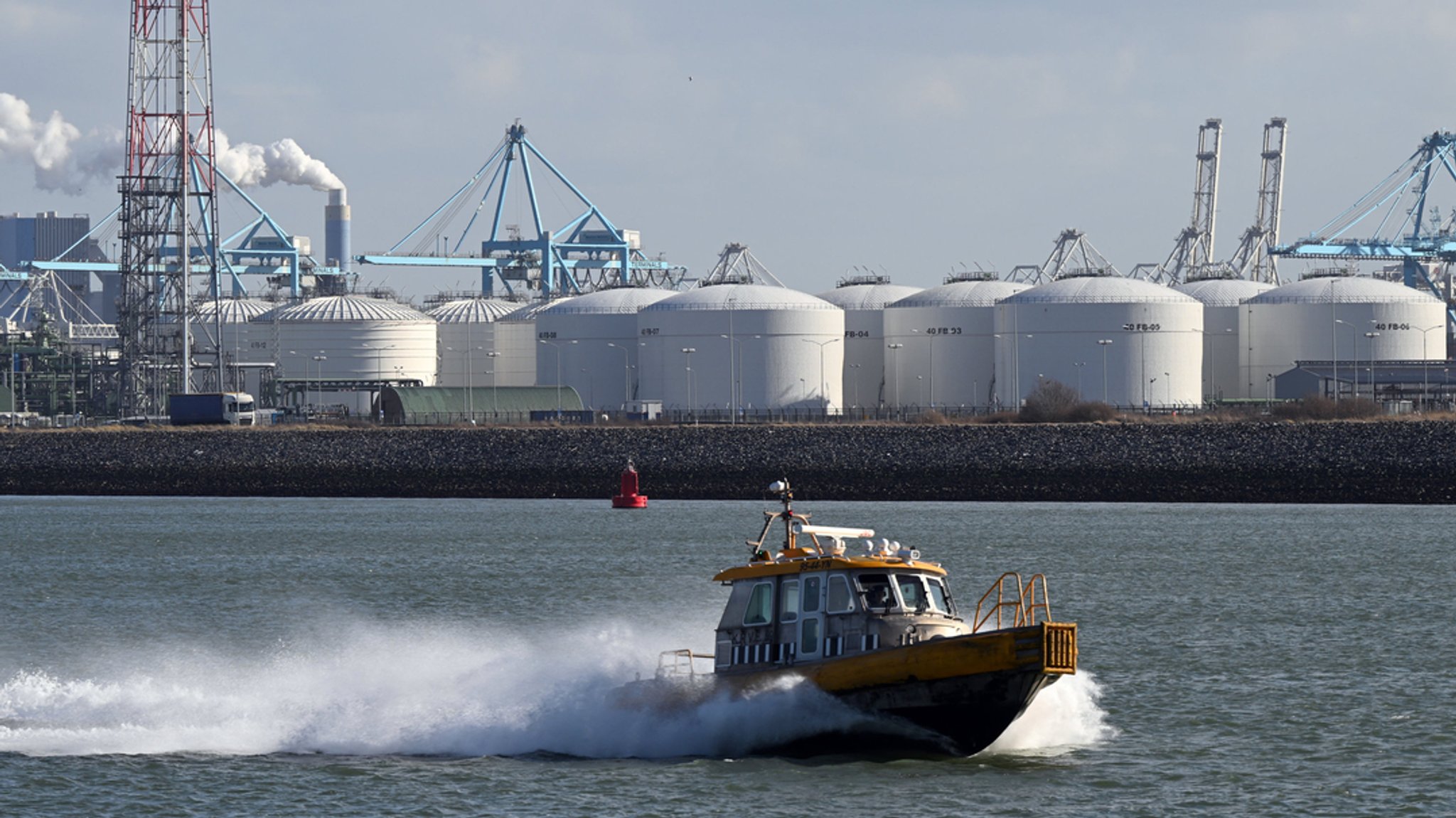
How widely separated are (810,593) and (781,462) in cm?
6533

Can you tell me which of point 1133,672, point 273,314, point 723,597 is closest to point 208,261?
point 273,314

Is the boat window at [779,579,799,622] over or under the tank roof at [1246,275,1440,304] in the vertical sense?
under

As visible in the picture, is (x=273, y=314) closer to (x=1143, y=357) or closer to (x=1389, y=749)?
(x=1143, y=357)

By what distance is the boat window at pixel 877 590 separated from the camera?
24.3 metres

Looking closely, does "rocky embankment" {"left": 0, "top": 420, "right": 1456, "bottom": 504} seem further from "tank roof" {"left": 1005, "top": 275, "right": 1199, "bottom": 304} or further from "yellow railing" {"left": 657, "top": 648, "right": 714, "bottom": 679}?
"yellow railing" {"left": 657, "top": 648, "right": 714, "bottom": 679}

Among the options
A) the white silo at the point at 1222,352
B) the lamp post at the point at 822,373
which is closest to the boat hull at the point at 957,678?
the lamp post at the point at 822,373

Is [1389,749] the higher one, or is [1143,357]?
[1143,357]

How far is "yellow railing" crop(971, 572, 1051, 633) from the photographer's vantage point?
23.9m

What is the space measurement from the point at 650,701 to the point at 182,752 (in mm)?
6816

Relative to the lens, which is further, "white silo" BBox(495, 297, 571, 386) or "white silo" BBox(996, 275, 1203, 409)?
"white silo" BBox(495, 297, 571, 386)

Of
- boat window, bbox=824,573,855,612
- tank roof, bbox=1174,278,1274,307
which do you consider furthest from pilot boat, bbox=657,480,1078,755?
tank roof, bbox=1174,278,1274,307

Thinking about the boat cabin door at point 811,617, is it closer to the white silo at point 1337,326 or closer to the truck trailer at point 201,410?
the truck trailer at point 201,410

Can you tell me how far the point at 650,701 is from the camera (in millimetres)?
25875

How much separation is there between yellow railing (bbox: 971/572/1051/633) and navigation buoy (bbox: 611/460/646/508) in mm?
33897
